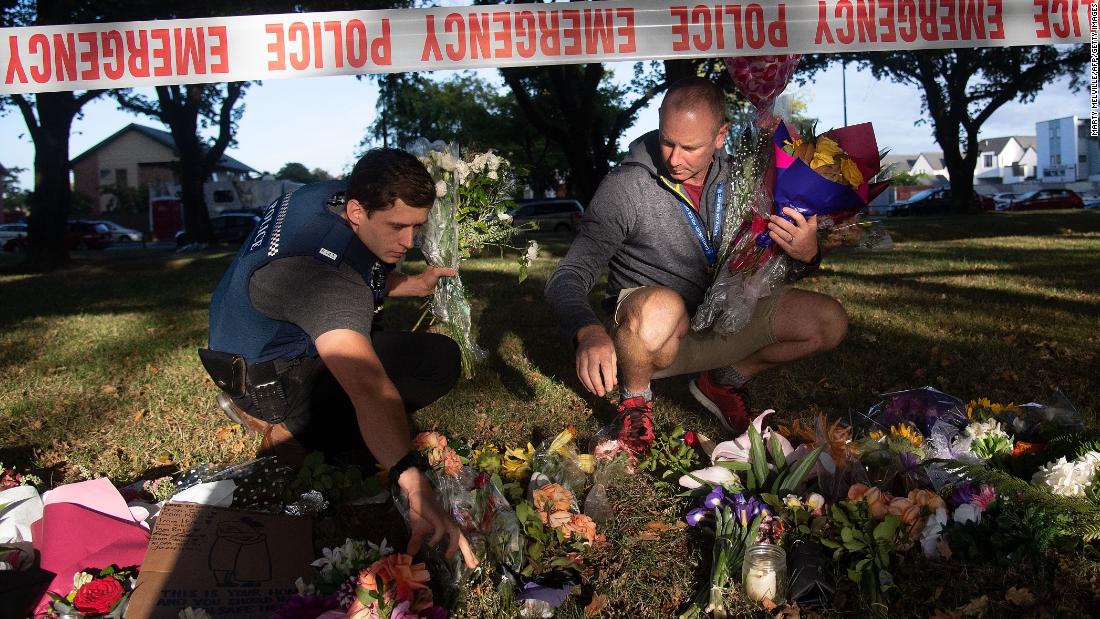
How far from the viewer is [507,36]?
411cm

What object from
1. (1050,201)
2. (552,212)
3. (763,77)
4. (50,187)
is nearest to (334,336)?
(763,77)

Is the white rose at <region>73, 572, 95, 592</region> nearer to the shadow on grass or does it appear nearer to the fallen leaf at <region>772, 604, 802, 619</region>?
the fallen leaf at <region>772, 604, 802, 619</region>

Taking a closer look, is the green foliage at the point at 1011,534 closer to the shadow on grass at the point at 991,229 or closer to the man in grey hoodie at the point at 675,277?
the man in grey hoodie at the point at 675,277

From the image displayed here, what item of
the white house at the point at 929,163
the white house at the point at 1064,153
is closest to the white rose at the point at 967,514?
the white house at the point at 1064,153

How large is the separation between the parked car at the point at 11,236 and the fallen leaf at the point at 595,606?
3784cm

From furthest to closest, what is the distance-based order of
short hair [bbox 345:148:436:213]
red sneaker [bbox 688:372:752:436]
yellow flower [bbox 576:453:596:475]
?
red sneaker [bbox 688:372:752:436]
yellow flower [bbox 576:453:596:475]
short hair [bbox 345:148:436:213]

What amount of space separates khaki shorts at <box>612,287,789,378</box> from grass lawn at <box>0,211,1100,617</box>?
0.35 m

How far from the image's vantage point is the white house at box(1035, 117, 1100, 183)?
72.2 meters

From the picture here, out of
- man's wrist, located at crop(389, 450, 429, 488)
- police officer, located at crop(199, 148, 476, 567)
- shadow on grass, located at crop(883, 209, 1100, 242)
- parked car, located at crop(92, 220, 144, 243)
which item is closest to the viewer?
man's wrist, located at crop(389, 450, 429, 488)

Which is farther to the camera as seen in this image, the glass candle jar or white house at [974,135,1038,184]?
white house at [974,135,1038,184]

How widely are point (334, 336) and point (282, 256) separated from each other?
461mm

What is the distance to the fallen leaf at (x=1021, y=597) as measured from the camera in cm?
216

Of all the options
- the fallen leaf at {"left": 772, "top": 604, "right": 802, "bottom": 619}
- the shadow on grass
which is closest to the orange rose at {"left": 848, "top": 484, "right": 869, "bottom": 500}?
the fallen leaf at {"left": 772, "top": 604, "right": 802, "bottom": 619}

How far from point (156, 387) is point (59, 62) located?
1883 mm
